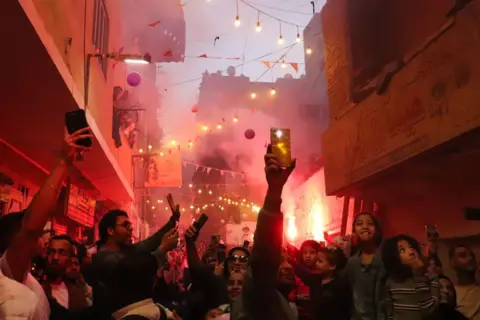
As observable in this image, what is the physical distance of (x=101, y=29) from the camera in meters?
12.6

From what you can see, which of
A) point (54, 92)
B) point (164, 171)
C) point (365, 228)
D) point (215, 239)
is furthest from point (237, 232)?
point (365, 228)

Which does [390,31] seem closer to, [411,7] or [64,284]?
[411,7]

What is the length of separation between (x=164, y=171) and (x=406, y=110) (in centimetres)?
1107

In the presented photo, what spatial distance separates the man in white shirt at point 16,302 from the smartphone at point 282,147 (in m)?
1.43

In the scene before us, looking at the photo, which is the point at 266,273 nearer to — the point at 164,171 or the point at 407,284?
the point at 407,284

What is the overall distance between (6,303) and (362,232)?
3435mm

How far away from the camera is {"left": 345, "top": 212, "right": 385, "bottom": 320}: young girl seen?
4.22 m

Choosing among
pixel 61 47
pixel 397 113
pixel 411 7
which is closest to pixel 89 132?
pixel 61 47

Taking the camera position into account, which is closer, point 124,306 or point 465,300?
point 124,306

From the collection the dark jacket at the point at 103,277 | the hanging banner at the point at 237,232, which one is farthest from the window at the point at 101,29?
the hanging banner at the point at 237,232

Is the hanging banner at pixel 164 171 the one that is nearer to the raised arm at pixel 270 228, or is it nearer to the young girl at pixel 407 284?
the young girl at pixel 407 284

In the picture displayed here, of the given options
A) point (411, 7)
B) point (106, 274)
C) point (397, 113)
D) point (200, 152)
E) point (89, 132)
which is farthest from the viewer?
point (200, 152)

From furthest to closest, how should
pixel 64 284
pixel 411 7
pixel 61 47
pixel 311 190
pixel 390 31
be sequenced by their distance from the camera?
pixel 311 190
pixel 390 31
pixel 411 7
pixel 61 47
pixel 64 284

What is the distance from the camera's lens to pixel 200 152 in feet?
139
